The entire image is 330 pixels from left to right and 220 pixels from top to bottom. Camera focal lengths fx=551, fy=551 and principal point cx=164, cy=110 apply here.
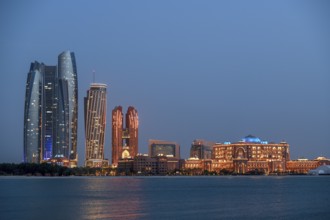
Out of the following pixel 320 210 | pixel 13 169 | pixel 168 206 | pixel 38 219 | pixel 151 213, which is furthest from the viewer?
pixel 13 169

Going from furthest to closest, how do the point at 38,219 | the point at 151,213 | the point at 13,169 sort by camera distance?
the point at 13,169 < the point at 151,213 < the point at 38,219

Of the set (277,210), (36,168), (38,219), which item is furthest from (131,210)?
(36,168)

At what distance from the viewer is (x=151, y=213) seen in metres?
51.8

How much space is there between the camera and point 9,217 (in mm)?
48188

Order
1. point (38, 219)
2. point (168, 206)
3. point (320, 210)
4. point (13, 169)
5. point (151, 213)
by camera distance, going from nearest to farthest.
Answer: point (38, 219) < point (151, 213) < point (320, 210) < point (168, 206) < point (13, 169)

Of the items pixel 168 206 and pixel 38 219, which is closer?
pixel 38 219

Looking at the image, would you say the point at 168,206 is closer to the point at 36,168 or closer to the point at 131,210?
the point at 131,210

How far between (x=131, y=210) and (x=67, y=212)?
6295 millimetres

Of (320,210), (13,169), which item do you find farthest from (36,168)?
(320,210)

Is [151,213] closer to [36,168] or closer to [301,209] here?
[301,209]

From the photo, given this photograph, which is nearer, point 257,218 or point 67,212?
point 257,218

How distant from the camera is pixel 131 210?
54.4 m

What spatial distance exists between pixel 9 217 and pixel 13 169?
125 meters

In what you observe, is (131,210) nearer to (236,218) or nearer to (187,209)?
(187,209)
